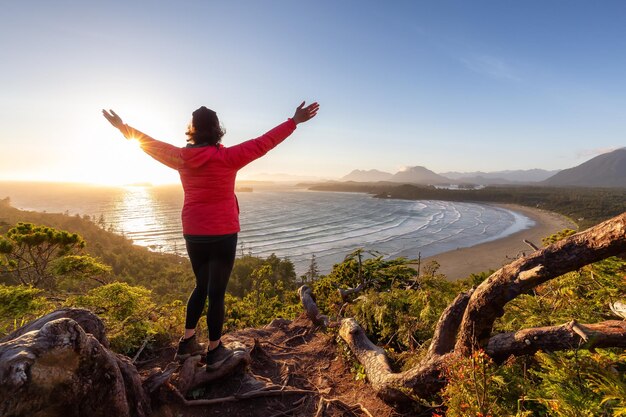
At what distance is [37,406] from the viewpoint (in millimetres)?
1599

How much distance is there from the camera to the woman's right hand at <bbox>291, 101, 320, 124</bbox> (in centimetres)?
268

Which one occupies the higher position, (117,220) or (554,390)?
(554,390)

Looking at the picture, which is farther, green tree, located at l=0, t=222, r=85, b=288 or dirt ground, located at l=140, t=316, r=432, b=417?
green tree, located at l=0, t=222, r=85, b=288

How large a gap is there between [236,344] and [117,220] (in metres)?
75.4

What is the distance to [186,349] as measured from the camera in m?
3.32

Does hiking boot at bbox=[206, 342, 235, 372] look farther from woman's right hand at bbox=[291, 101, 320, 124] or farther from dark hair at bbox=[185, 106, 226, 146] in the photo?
woman's right hand at bbox=[291, 101, 320, 124]

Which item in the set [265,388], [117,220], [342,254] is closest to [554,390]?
[265,388]

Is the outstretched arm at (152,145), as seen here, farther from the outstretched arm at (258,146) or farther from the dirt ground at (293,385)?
the dirt ground at (293,385)

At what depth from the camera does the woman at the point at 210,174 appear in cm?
257

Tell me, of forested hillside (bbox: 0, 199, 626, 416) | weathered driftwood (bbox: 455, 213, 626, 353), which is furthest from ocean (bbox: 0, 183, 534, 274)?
weathered driftwood (bbox: 455, 213, 626, 353)

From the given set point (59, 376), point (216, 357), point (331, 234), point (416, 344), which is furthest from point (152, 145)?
point (331, 234)

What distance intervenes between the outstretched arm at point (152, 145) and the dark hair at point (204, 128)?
20cm

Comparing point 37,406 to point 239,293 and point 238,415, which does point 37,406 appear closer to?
point 238,415

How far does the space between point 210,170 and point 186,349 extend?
6.84 feet
